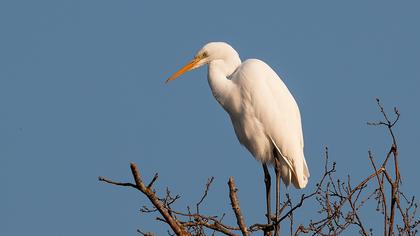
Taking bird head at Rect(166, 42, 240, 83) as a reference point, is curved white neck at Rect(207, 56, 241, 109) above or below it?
below

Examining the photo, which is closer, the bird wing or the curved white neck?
the bird wing

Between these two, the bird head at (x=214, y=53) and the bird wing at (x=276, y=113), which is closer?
the bird wing at (x=276, y=113)

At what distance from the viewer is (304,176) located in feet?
24.7

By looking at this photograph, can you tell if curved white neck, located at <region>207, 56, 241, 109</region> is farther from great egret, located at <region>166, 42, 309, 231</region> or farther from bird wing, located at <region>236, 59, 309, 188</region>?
bird wing, located at <region>236, 59, 309, 188</region>

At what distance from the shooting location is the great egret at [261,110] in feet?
23.9

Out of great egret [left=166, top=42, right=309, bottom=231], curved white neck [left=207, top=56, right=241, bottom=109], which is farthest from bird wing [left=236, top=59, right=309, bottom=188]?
curved white neck [left=207, top=56, right=241, bottom=109]

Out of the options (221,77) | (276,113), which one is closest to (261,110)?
(276,113)

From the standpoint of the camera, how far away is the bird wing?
286 inches

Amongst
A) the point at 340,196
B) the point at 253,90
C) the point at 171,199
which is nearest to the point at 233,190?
the point at 171,199

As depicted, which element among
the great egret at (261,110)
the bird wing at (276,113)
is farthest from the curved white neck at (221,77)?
the bird wing at (276,113)

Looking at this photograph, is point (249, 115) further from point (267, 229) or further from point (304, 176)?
point (267, 229)

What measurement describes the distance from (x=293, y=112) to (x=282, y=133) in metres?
0.33

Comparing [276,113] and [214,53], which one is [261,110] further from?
[214,53]

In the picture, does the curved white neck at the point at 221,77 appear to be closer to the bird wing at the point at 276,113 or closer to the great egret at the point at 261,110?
the great egret at the point at 261,110
